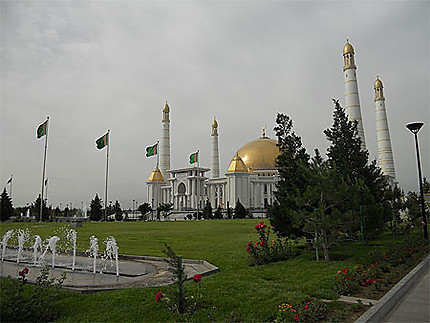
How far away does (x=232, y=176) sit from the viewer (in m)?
59.2

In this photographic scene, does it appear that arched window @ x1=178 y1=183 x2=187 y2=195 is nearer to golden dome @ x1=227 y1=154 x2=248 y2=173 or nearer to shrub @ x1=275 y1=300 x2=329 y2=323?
golden dome @ x1=227 y1=154 x2=248 y2=173

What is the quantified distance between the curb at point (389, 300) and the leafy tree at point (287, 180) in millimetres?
3973

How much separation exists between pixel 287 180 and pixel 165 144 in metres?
58.1

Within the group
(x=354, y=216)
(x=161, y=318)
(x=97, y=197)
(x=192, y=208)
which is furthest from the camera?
(x=192, y=208)

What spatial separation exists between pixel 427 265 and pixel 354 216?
2516mm

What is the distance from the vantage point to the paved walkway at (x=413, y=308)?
224 inches

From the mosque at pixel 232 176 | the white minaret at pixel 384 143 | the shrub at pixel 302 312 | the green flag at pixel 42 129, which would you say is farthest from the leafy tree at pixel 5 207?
the white minaret at pixel 384 143

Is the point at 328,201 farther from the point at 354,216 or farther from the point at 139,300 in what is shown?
the point at 139,300

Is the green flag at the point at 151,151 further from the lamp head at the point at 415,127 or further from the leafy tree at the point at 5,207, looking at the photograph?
the lamp head at the point at 415,127

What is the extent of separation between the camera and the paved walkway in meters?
5.68

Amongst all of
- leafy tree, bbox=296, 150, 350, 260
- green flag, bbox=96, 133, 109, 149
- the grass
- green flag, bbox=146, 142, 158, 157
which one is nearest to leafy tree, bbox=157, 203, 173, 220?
green flag, bbox=146, 142, 158, 157

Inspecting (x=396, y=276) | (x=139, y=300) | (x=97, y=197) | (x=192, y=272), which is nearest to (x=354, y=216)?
(x=396, y=276)

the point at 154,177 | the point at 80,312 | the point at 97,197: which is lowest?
the point at 80,312

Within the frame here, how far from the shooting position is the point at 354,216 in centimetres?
1114
